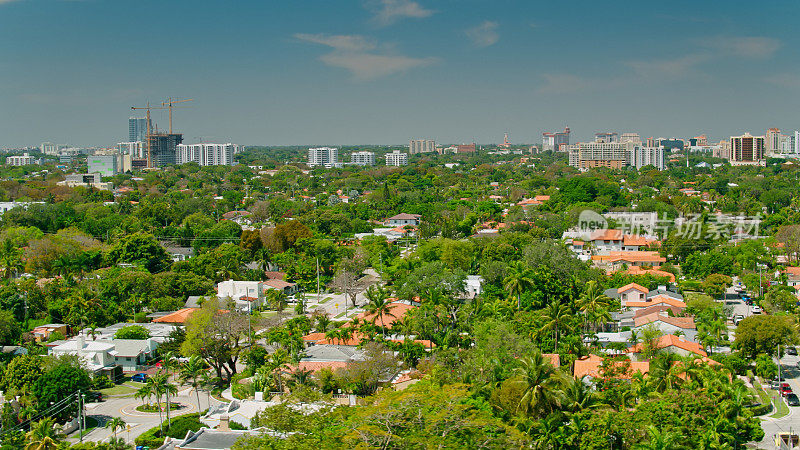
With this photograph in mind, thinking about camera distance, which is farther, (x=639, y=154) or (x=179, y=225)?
(x=639, y=154)

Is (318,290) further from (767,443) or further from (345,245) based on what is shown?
(767,443)

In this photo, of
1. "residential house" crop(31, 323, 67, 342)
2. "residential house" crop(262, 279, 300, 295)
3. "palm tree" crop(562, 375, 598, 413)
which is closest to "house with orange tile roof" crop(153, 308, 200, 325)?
"residential house" crop(31, 323, 67, 342)

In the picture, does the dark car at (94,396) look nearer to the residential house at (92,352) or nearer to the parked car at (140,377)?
the residential house at (92,352)

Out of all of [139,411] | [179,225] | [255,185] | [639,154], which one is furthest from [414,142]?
[139,411]

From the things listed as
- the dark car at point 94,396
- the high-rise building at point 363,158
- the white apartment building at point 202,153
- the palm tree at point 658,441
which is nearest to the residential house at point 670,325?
the palm tree at point 658,441

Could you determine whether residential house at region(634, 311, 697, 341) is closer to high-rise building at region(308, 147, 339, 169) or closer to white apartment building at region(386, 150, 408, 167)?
white apartment building at region(386, 150, 408, 167)

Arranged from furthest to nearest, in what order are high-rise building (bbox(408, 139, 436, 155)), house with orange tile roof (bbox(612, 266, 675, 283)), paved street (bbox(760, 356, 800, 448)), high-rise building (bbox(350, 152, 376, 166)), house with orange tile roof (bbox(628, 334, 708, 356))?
high-rise building (bbox(408, 139, 436, 155)) → high-rise building (bbox(350, 152, 376, 166)) → house with orange tile roof (bbox(612, 266, 675, 283)) → house with orange tile roof (bbox(628, 334, 708, 356)) → paved street (bbox(760, 356, 800, 448))
